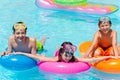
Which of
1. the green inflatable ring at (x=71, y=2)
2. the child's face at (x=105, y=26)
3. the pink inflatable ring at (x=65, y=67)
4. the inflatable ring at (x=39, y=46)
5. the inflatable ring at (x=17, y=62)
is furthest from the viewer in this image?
the green inflatable ring at (x=71, y=2)

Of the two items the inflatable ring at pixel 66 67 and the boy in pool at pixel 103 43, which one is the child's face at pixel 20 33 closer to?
the inflatable ring at pixel 66 67

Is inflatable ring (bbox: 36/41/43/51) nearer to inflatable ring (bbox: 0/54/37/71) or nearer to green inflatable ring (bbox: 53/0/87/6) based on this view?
inflatable ring (bbox: 0/54/37/71)

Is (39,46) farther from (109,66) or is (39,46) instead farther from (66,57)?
(109,66)

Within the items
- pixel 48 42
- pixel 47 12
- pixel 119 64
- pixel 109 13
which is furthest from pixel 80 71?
pixel 47 12

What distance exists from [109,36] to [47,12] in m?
3.56

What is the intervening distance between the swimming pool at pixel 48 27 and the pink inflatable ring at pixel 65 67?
0.68ft

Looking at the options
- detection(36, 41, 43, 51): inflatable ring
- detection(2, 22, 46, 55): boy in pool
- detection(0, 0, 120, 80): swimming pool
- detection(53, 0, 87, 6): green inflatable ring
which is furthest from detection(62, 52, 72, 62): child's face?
detection(53, 0, 87, 6): green inflatable ring

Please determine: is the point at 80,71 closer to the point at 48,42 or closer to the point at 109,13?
the point at 48,42

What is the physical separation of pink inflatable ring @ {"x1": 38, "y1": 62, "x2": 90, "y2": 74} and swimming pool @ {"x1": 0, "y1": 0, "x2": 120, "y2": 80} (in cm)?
21

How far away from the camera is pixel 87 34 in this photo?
7328 mm

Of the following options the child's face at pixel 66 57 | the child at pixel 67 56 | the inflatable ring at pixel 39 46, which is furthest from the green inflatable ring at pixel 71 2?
the child's face at pixel 66 57

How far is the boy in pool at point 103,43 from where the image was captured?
5.38 metres

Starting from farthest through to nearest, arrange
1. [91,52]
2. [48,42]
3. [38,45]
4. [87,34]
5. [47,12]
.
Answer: [47,12], [87,34], [48,42], [38,45], [91,52]

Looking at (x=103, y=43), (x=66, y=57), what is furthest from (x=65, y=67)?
(x=103, y=43)
